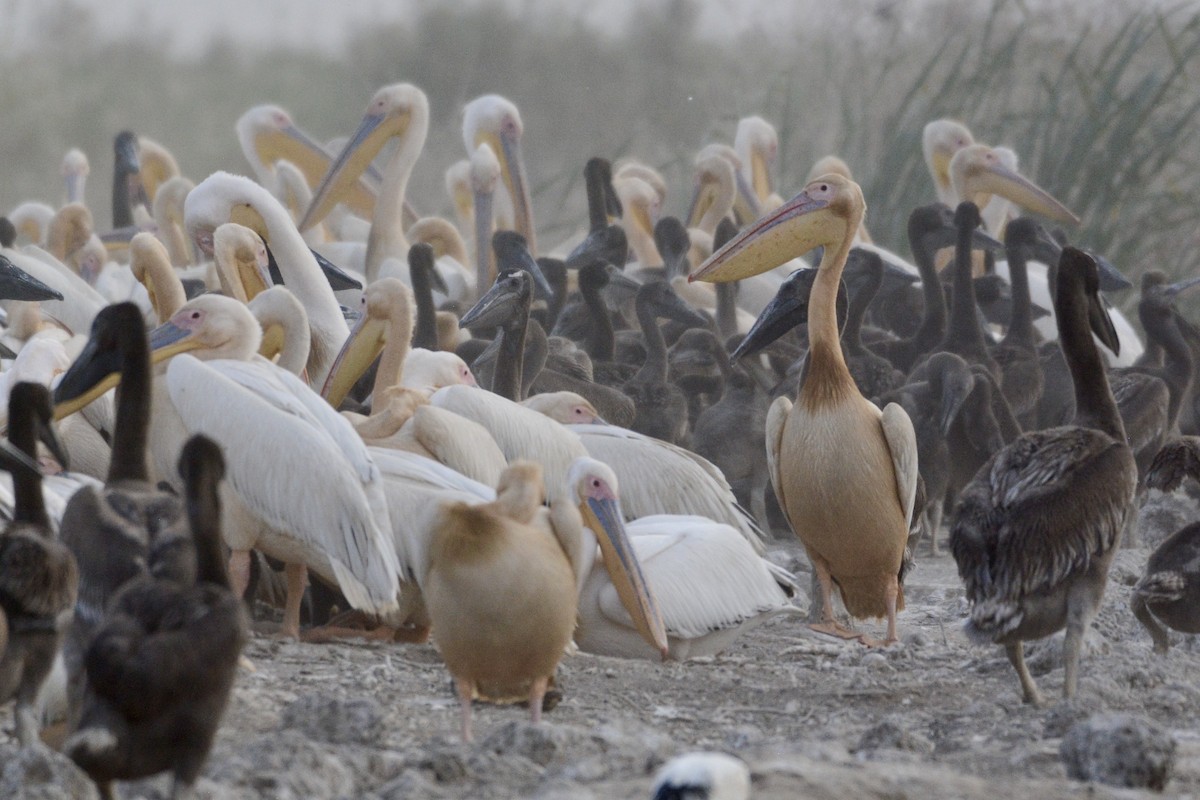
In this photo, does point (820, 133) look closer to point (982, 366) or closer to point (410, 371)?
point (982, 366)

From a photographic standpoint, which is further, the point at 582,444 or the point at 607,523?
the point at 582,444

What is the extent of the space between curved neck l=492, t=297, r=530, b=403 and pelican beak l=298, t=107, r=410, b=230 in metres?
3.33

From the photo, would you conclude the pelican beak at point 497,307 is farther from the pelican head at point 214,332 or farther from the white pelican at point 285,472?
the white pelican at point 285,472

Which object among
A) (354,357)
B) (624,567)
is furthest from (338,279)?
(624,567)

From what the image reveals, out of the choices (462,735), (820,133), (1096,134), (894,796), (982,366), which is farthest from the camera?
(820,133)

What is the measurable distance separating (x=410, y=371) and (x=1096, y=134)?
7196 mm

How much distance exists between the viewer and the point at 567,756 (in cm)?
407

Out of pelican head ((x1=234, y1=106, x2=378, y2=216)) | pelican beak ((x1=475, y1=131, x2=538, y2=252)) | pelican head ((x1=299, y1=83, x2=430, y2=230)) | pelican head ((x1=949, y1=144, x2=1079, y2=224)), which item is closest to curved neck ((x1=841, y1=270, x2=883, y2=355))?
pelican head ((x1=949, y1=144, x2=1079, y2=224))

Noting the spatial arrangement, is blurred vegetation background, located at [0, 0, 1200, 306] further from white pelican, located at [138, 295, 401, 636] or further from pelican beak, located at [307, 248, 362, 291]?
white pelican, located at [138, 295, 401, 636]

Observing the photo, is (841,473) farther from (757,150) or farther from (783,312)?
(757,150)

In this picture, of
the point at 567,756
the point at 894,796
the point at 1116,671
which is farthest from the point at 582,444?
the point at 894,796

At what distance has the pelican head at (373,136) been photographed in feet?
36.3

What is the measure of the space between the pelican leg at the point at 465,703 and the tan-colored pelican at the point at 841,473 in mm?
1911

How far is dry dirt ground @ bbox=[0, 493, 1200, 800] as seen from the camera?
3.72m
